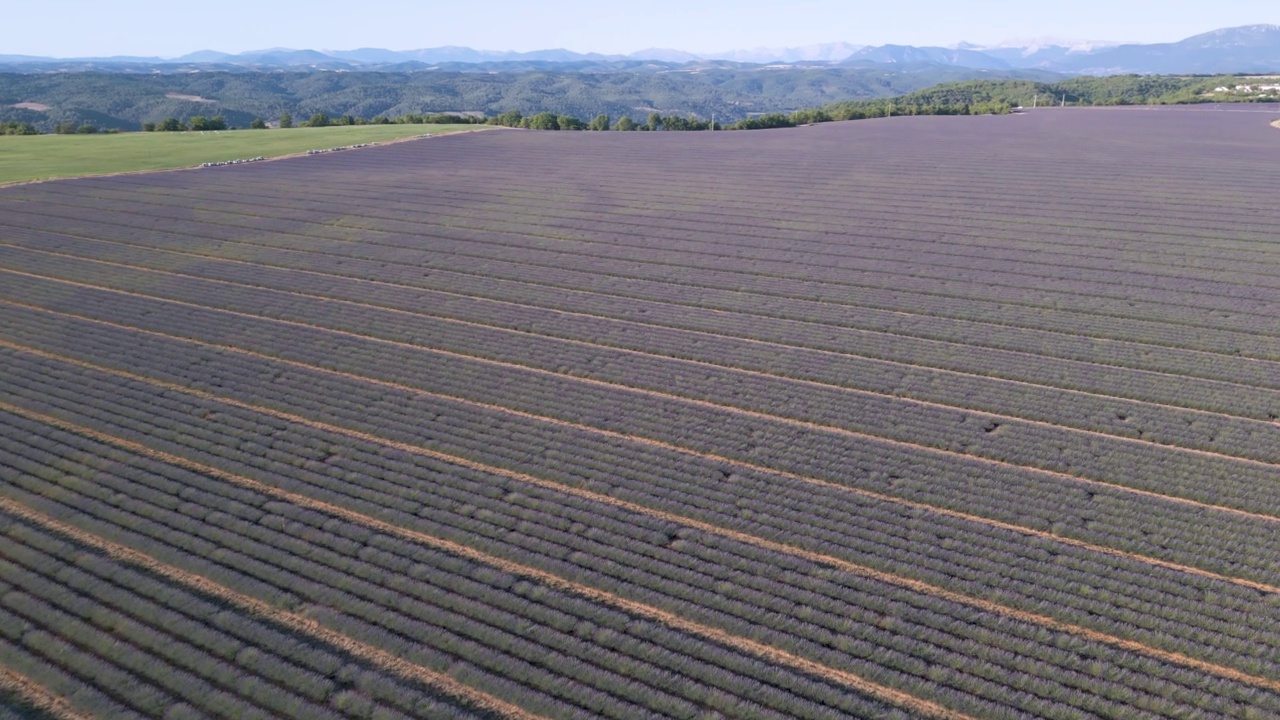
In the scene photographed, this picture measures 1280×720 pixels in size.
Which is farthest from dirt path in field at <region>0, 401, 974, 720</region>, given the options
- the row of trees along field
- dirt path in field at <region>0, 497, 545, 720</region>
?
the row of trees along field

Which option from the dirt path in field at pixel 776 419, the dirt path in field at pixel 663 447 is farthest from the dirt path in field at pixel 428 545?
the dirt path in field at pixel 776 419

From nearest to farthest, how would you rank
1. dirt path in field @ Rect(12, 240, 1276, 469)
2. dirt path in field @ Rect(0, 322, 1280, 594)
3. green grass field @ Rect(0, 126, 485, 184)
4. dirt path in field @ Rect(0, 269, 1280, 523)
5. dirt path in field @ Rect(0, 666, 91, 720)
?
dirt path in field @ Rect(0, 666, 91, 720)
dirt path in field @ Rect(0, 322, 1280, 594)
dirt path in field @ Rect(0, 269, 1280, 523)
dirt path in field @ Rect(12, 240, 1276, 469)
green grass field @ Rect(0, 126, 485, 184)

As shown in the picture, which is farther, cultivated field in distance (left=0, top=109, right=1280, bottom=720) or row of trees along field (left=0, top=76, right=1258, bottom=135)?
row of trees along field (left=0, top=76, right=1258, bottom=135)

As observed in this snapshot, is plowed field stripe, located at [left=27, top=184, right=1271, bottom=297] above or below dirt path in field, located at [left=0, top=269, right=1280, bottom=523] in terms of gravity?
above

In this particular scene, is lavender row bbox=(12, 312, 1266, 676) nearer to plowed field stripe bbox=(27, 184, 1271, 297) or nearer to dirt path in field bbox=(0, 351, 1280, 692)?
dirt path in field bbox=(0, 351, 1280, 692)

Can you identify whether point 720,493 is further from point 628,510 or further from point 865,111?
point 865,111

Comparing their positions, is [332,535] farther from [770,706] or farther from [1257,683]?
[1257,683]

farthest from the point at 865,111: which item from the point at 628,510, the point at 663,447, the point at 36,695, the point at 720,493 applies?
the point at 36,695

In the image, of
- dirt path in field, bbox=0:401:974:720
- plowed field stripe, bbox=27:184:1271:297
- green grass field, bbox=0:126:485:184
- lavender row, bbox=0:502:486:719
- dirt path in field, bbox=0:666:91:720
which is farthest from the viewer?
green grass field, bbox=0:126:485:184
